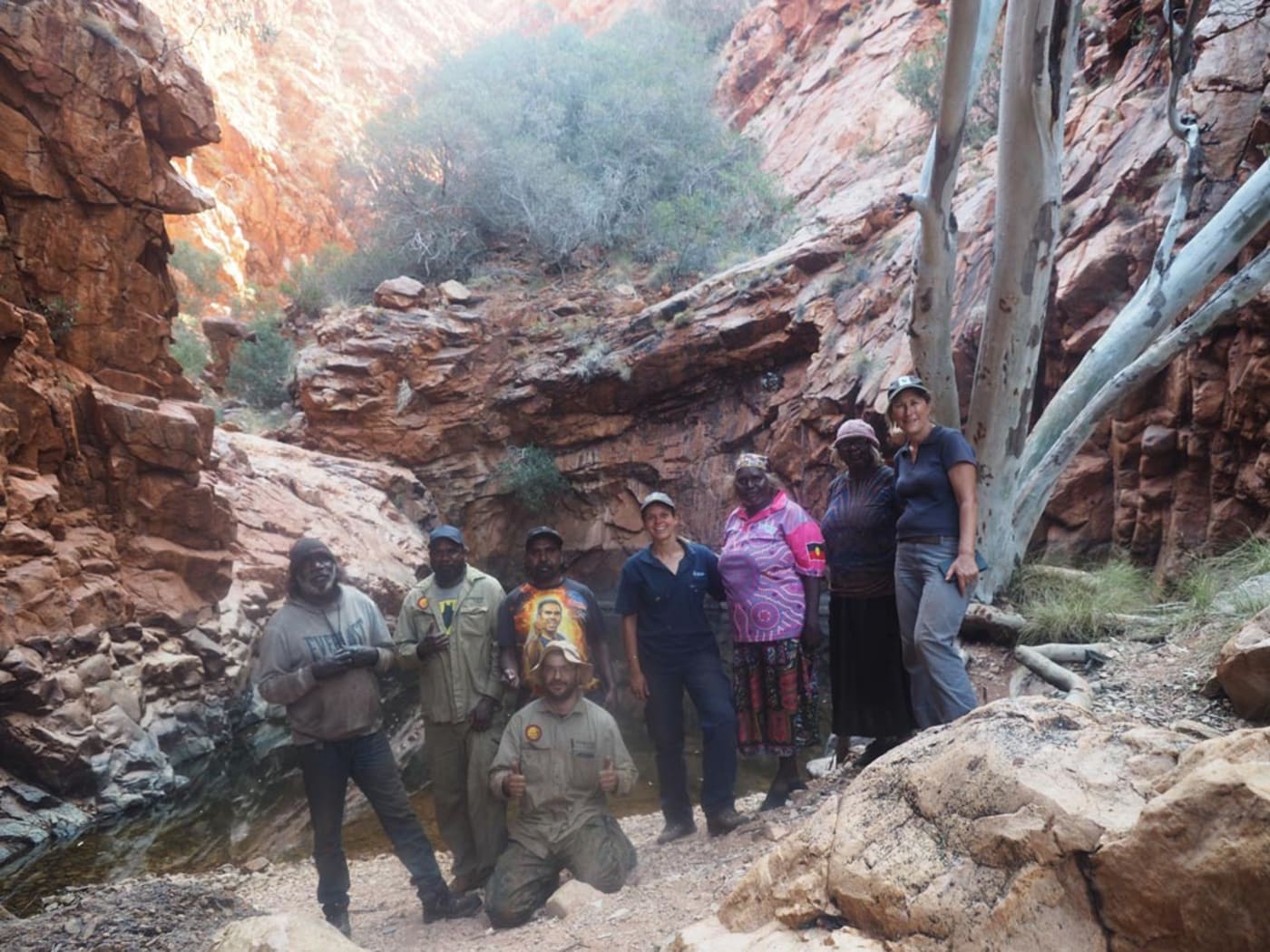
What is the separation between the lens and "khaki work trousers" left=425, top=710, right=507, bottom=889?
385cm

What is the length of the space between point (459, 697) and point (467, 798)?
1.69 ft

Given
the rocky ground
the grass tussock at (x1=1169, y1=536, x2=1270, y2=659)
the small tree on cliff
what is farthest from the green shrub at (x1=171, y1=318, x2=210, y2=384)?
the grass tussock at (x1=1169, y1=536, x2=1270, y2=659)

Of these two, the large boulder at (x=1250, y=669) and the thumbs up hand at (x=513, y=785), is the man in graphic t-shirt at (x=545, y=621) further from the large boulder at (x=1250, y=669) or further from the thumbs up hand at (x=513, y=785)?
the large boulder at (x=1250, y=669)

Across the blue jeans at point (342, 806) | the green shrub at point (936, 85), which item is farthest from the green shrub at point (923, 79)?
the blue jeans at point (342, 806)

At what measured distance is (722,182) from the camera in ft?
57.4

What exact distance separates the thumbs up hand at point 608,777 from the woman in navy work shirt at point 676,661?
0.49 meters

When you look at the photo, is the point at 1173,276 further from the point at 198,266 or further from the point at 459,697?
the point at 198,266

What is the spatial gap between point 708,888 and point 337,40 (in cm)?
4177

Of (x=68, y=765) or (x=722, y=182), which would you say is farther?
(x=722, y=182)

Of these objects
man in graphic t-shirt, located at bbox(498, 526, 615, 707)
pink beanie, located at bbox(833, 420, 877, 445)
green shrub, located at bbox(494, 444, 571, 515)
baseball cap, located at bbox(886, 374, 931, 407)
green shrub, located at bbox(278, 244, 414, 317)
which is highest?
green shrub, located at bbox(278, 244, 414, 317)

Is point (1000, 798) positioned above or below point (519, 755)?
above

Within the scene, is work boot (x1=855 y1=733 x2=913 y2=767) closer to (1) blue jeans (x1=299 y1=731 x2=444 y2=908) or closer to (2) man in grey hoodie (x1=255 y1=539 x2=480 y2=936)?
(2) man in grey hoodie (x1=255 y1=539 x2=480 y2=936)

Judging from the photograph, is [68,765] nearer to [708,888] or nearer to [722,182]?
[708,888]

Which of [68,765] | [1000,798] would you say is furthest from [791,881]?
[68,765]
